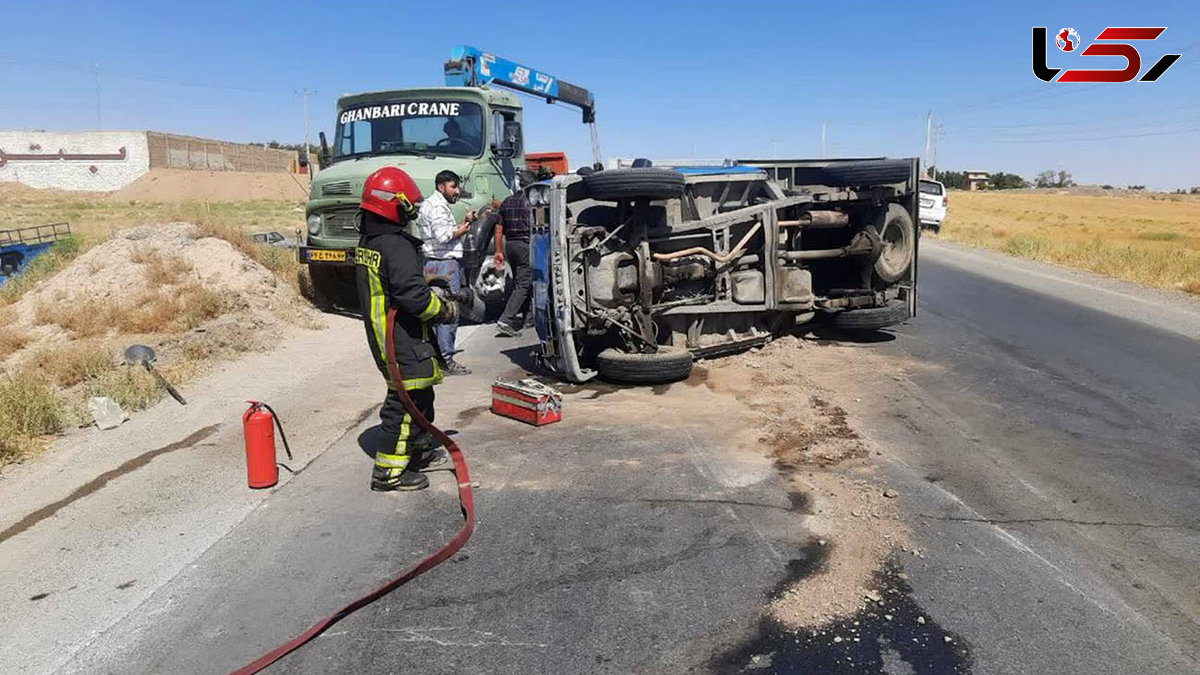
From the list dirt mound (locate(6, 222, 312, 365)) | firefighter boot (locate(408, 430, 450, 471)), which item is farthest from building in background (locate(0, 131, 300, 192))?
firefighter boot (locate(408, 430, 450, 471))

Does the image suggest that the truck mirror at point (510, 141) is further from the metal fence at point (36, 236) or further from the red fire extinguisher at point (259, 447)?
the metal fence at point (36, 236)

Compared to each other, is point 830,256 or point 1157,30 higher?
point 1157,30

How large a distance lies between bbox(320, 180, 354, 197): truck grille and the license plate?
76 cm

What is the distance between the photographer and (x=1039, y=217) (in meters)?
52.1

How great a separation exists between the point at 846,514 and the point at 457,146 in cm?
832

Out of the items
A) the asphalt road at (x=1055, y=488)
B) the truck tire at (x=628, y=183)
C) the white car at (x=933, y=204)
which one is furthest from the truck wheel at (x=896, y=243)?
the white car at (x=933, y=204)

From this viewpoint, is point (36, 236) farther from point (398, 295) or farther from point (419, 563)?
point (419, 563)

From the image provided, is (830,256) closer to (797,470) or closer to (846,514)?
(797,470)

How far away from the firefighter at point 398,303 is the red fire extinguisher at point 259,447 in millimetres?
638

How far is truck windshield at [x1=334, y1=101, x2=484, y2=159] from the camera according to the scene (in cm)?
1147

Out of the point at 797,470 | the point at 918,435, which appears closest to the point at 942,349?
the point at 918,435

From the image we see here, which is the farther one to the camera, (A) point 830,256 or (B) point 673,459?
(A) point 830,256

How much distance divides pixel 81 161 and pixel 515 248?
71.6 m

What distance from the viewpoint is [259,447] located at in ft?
16.9
